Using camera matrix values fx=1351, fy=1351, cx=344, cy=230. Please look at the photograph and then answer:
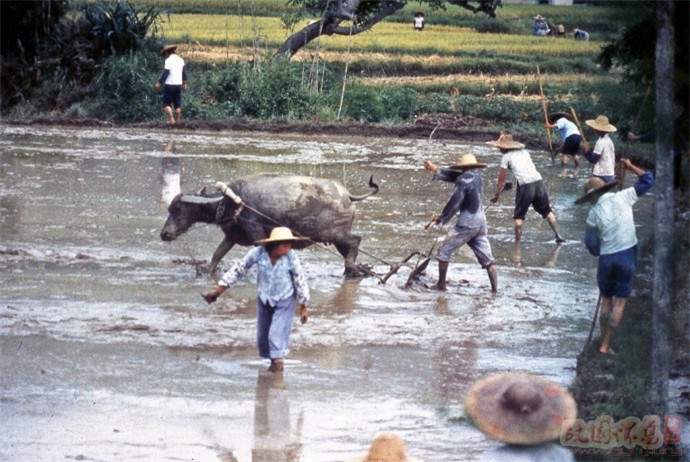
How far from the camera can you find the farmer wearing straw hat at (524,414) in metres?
6.22

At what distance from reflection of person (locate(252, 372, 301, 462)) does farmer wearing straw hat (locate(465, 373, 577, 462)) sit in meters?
3.30

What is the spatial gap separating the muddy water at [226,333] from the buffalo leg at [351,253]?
16 cm

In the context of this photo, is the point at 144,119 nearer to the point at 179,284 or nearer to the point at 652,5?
the point at 179,284

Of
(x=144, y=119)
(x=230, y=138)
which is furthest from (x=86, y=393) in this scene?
(x=144, y=119)

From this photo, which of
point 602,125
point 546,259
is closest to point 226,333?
point 546,259

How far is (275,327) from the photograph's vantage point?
451 inches

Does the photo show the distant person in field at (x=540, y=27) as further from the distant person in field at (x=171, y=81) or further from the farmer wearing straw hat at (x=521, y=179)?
the farmer wearing straw hat at (x=521, y=179)

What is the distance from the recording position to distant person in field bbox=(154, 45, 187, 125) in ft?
85.8

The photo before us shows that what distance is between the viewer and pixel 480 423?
21.1ft

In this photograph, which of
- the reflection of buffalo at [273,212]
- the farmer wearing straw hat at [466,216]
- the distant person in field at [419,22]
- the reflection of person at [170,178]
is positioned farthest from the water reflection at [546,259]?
the distant person in field at [419,22]

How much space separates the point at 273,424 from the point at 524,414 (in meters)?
4.32

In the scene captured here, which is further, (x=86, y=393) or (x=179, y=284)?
(x=179, y=284)

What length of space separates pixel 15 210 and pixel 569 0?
120ft

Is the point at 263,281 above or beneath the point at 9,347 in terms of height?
above
